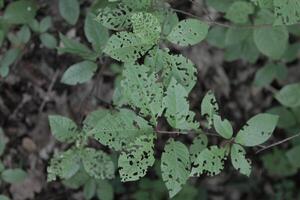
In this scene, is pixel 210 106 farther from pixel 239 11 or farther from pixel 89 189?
pixel 89 189

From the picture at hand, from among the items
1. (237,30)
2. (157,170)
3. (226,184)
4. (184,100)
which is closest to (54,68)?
(157,170)

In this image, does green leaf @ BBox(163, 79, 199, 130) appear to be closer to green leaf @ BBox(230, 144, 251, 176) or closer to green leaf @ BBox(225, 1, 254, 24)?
green leaf @ BBox(230, 144, 251, 176)

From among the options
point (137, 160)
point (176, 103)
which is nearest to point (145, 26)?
point (176, 103)

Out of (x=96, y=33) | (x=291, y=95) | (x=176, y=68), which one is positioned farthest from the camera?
(x=291, y=95)

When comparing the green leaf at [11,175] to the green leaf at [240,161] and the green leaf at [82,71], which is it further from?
the green leaf at [240,161]

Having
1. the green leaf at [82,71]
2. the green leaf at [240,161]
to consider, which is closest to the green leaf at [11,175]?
the green leaf at [82,71]

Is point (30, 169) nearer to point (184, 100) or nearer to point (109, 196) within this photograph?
point (109, 196)

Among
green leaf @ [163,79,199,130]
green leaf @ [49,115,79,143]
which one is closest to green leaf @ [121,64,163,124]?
green leaf @ [163,79,199,130]
